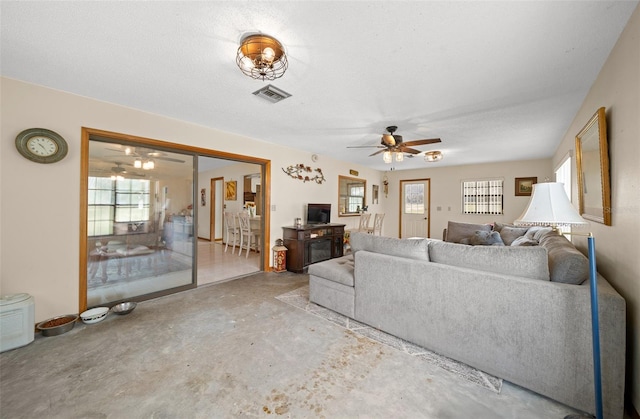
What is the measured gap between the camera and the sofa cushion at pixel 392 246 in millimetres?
2225

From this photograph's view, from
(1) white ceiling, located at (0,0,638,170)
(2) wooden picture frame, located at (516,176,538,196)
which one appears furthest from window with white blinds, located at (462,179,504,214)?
(1) white ceiling, located at (0,0,638,170)

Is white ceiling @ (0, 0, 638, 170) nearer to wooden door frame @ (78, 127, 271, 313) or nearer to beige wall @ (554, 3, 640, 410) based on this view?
beige wall @ (554, 3, 640, 410)

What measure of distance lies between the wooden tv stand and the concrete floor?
1890 mm

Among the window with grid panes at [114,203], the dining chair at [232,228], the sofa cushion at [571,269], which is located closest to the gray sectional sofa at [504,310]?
the sofa cushion at [571,269]

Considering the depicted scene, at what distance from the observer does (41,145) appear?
235cm

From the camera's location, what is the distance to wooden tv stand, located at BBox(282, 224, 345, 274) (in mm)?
4430

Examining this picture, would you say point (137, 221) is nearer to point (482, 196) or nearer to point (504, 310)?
point (504, 310)

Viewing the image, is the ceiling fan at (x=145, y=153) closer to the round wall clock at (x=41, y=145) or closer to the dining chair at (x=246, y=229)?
the round wall clock at (x=41, y=145)

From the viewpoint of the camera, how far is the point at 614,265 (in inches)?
67.4

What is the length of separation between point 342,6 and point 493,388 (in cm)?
264

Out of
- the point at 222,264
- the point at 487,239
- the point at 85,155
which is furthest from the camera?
the point at 222,264

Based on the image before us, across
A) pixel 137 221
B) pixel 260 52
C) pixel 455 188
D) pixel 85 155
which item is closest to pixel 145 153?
pixel 85 155

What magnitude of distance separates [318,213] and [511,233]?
3564mm

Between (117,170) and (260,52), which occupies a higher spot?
(260,52)
